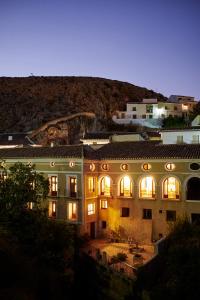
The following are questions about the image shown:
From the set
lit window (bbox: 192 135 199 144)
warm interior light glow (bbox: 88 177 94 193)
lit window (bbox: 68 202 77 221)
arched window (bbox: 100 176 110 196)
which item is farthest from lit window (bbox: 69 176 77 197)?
lit window (bbox: 192 135 199 144)

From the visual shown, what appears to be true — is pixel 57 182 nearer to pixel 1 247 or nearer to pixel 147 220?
pixel 147 220

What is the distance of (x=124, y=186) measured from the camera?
41875 mm

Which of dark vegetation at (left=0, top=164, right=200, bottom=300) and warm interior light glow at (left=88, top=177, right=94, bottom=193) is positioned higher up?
warm interior light glow at (left=88, top=177, right=94, bottom=193)

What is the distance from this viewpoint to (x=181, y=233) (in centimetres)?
3241

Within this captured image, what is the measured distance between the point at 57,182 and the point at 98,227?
6.13 metres

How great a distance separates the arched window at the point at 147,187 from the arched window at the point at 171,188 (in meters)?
1.20

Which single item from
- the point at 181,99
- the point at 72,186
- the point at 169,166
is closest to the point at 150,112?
the point at 181,99

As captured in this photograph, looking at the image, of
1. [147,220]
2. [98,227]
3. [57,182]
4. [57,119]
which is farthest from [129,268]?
[57,119]

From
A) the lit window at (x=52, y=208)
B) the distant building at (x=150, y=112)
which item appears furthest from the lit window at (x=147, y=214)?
the distant building at (x=150, y=112)

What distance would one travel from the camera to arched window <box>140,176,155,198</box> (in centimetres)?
4032

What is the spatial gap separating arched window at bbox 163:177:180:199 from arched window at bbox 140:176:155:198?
120cm

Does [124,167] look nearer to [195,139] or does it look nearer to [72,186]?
[72,186]

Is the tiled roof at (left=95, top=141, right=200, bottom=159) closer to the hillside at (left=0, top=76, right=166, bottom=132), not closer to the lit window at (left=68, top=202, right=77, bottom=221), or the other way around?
the lit window at (left=68, top=202, right=77, bottom=221)

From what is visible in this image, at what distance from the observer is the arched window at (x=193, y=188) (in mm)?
38250
